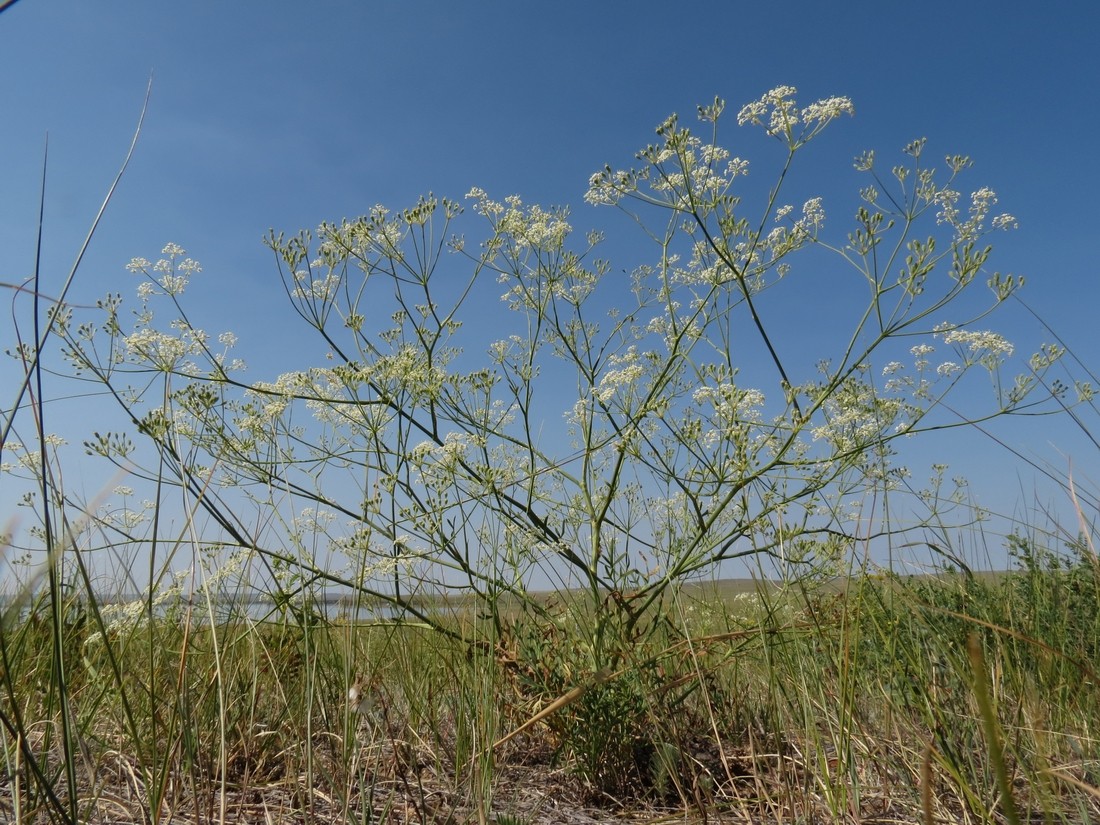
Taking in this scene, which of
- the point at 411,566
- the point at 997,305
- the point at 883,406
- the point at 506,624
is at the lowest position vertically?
the point at 506,624

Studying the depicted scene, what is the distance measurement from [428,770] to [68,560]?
2.22m

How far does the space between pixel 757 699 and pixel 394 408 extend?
2.12 m

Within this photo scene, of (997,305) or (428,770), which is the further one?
(997,305)

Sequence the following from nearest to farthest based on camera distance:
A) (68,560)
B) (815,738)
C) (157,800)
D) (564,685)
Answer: (157,800) < (815,738) < (564,685) < (68,560)

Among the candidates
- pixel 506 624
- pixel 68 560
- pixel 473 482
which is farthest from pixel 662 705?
pixel 68 560

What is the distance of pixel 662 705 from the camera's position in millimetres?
2447

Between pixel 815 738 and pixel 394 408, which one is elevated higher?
pixel 394 408

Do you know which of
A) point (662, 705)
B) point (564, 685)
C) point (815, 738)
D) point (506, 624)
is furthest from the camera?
point (506, 624)

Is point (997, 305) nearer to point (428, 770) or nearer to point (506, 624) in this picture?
point (506, 624)

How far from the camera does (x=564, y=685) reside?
267 cm

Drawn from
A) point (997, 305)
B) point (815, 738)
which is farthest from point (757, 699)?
point (997, 305)

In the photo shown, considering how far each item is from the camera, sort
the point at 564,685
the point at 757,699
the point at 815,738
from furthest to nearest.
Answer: the point at 757,699 → the point at 564,685 → the point at 815,738

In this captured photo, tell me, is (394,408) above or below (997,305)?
below

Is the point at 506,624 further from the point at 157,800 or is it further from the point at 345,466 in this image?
the point at 157,800
